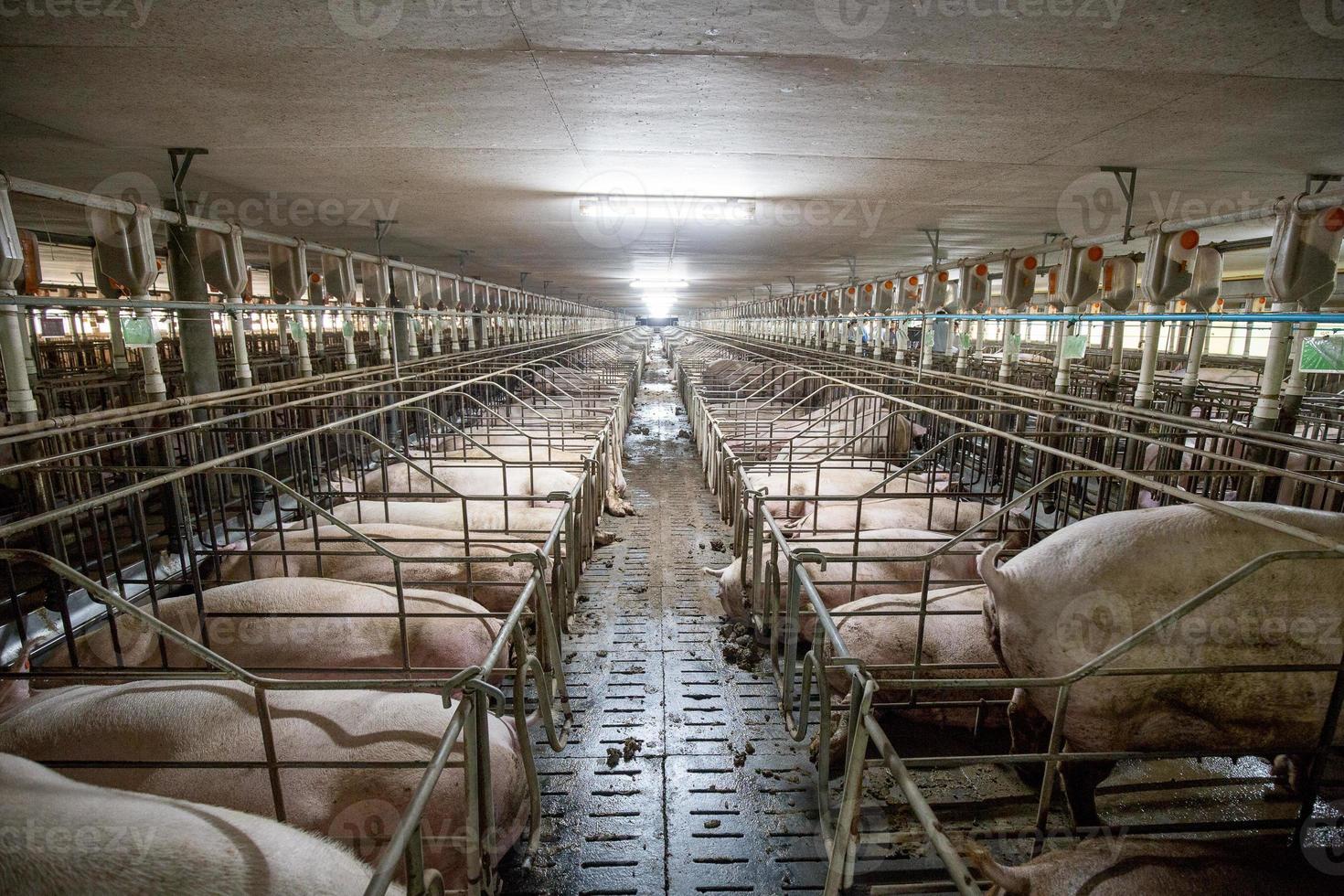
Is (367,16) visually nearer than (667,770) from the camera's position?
Yes

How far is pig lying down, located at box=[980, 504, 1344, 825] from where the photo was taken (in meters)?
2.41

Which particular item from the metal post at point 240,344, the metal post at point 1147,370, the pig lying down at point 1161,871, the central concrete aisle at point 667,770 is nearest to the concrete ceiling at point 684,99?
the metal post at point 240,344

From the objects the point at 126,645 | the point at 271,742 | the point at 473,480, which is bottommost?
the point at 126,645

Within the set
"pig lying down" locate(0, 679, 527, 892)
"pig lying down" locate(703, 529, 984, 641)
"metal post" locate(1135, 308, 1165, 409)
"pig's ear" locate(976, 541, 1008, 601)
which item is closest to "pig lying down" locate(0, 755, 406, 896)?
"pig lying down" locate(0, 679, 527, 892)

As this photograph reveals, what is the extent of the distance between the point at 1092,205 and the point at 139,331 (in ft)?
26.9

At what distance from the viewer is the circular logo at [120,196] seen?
455cm

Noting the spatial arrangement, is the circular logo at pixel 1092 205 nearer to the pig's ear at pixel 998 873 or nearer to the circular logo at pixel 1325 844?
the circular logo at pixel 1325 844

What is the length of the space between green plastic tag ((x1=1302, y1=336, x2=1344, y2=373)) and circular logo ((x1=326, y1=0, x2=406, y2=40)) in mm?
5116

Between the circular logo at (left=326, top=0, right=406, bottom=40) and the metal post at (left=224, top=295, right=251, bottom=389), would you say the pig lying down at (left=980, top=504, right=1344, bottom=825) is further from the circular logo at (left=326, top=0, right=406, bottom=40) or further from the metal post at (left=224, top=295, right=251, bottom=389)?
the metal post at (left=224, top=295, right=251, bottom=389)

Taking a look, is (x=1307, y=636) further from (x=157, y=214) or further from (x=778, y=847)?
(x=157, y=214)

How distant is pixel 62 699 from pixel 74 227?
10.4 meters

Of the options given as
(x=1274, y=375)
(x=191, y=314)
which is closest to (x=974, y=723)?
(x=1274, y=375)

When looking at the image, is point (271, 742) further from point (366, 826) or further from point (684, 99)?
point (684, 99)

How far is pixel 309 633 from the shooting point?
3547 millimetres
